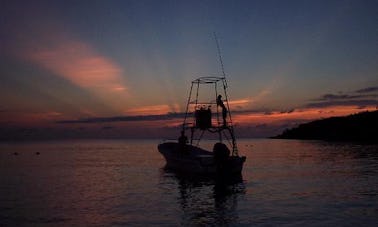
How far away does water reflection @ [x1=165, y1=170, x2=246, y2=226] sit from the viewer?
2266cm

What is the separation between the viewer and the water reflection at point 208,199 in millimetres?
22656

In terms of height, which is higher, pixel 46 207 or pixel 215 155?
pixel 215 155

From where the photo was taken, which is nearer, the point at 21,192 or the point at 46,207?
the point at 46,207

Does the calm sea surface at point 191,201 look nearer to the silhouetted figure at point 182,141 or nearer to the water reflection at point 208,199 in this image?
the water reflection at point 208,199

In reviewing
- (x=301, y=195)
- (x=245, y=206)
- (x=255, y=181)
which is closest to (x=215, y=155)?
(x=255, y=181)

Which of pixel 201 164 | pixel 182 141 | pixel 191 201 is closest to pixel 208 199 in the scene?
pixel 191 201

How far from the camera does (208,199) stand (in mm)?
29844

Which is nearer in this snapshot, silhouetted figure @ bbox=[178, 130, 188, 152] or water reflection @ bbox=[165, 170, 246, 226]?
water reflection @ bbox=[165, 170, 246, 226]

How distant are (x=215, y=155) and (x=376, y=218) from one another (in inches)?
710

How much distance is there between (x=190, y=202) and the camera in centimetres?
2867

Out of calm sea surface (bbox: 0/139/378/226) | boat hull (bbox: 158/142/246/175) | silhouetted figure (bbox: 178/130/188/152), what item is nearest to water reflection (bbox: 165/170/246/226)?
calm sea surface (bbox: 0/139/378/226)

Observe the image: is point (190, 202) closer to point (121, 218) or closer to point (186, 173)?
point (121, 218)

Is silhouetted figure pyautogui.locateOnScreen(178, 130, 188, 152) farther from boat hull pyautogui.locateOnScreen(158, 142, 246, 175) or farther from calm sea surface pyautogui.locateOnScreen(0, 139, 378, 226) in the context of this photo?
calm sea surface pyautogui.locateOnScreen(0, 139, 378, 226)

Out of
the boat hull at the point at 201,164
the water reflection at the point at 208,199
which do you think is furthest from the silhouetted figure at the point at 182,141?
the water reflection at the point at 208,199
